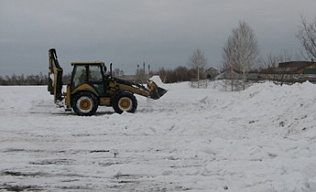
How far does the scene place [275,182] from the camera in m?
5.51

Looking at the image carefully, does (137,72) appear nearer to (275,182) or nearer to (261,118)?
(261,118)

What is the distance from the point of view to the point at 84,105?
1580 cm

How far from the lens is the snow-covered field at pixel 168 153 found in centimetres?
577

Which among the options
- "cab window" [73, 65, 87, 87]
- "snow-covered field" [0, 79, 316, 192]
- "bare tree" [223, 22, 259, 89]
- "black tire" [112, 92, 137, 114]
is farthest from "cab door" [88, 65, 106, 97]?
"bare tree" [223, 22, 259, 89]

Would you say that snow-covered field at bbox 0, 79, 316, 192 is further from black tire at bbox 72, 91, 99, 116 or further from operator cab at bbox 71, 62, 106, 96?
A: operator cab at bbox 71, 62, 106, 96

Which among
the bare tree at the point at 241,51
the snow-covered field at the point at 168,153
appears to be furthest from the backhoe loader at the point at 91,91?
the bare tree at the point at 241,51

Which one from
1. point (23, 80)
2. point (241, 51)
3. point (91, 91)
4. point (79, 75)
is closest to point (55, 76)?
point (79, 75)

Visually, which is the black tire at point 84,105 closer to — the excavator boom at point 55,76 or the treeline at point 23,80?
the excavator boom at point 55,76

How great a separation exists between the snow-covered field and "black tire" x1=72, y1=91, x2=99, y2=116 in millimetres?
2448

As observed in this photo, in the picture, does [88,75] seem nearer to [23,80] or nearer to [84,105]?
[84,105]

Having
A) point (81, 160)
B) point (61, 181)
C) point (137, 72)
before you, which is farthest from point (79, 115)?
point (137, 72)

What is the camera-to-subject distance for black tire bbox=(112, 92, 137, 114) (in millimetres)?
16031

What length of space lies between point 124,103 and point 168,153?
27.7ft

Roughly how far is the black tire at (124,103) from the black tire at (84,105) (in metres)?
0.88
